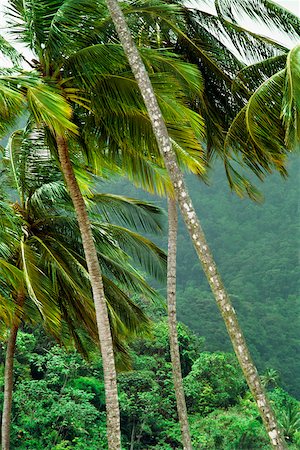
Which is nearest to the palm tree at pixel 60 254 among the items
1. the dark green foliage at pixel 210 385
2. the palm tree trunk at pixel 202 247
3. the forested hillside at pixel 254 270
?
the palm tree trunk at pixel 202 247

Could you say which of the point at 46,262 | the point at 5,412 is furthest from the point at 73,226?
the point at 5,412

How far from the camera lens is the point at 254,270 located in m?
30.2

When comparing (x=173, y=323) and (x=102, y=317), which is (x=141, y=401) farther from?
(x=102, y=317)

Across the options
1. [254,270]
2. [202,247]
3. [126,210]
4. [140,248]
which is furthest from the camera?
[254,270]

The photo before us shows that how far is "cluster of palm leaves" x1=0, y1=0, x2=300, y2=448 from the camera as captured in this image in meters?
6.62

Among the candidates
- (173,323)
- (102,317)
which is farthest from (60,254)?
(102,317)

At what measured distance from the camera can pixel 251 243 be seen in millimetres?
31734

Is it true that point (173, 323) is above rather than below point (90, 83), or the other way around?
below

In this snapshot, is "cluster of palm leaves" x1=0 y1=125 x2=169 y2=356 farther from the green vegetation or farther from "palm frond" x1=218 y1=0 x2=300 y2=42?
the green vegetation

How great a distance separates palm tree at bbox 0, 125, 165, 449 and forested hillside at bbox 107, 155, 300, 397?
52.5 ft

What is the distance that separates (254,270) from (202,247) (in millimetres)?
25381

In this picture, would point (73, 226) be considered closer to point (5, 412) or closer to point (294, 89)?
point (5, 412)

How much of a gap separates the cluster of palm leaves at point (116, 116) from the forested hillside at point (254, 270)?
55.8ft

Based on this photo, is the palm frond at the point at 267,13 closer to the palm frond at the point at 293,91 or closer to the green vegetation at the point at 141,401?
the palm frond at the point at 293,91
